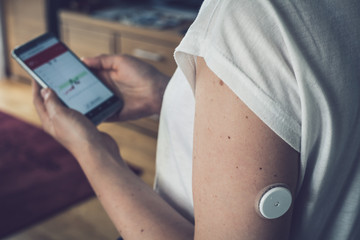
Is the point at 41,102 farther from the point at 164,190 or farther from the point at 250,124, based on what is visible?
the point at 250,124

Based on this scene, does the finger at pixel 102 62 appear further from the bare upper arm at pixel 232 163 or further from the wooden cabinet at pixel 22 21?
the wooden cabinet at pixel 22 21

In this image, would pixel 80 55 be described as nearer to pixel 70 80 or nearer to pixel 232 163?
pixel 70 80

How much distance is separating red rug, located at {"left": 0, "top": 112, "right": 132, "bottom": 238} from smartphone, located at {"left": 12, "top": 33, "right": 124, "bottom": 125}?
0.98 meters

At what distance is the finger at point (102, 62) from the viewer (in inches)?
37.0

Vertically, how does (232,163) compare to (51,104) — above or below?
above

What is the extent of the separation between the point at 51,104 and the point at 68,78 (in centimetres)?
18

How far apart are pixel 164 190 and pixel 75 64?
1.45 feet

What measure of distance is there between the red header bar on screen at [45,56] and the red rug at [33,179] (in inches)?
38.5

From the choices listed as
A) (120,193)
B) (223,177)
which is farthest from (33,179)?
(223,177)

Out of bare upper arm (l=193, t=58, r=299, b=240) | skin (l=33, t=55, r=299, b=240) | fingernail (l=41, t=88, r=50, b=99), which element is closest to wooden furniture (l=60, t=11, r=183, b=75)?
fingernail (l=41, t=88, r=50, b=99)

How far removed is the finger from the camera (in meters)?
0.94

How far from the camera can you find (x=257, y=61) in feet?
1.26

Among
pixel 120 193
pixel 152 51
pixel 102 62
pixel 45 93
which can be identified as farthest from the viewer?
pixel 152 51

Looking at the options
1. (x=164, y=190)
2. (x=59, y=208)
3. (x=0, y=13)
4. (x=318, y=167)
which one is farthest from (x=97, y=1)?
(x=318, y=167)
